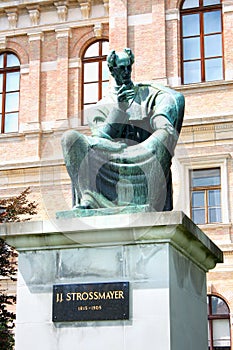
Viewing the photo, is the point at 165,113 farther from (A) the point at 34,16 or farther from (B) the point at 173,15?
(A) the point at 34,16

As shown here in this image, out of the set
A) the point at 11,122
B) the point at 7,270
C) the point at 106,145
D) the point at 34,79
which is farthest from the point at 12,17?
the point at 106,145

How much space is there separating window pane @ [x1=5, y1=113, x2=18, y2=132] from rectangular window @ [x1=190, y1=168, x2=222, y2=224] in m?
6.18

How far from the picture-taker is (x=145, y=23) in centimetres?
2272

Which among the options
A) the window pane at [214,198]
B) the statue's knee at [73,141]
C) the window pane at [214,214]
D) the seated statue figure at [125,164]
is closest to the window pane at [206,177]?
the window pane at [214,198]

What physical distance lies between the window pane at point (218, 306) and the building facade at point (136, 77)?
2 cm

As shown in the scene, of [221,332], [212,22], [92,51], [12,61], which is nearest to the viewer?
[221,332]

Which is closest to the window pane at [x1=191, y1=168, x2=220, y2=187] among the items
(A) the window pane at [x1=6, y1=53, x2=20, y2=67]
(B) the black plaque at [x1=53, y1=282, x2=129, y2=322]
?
(A) the window pane at [x1=6, y1=53, x2=20, y2=67]

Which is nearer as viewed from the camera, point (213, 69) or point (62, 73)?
point (213, 69)

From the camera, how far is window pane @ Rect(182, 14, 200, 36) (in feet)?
73.2

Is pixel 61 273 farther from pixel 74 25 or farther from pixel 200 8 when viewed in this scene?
pixel 74 25

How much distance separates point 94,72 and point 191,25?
3.25 m

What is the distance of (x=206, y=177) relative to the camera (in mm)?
20891

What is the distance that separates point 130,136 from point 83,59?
56.9ft

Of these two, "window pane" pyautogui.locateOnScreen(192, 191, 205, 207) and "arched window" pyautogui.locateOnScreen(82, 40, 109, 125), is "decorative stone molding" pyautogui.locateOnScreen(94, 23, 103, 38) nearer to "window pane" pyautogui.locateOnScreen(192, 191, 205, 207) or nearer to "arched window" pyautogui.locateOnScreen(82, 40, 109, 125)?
"arched window" pyautogui.locateOnScreen(82, 40, 109, 125)
